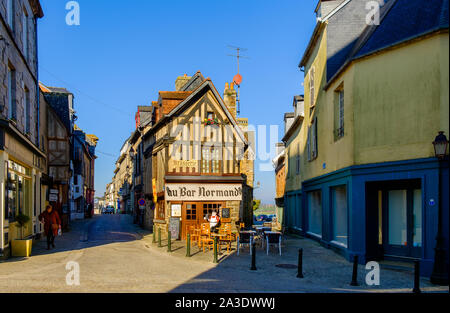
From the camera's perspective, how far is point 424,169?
11.0 m

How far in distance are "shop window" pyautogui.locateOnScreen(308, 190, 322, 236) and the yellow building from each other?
2724mm

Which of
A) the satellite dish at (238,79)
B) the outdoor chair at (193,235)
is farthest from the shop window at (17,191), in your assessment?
the satellite dish at (238,79)

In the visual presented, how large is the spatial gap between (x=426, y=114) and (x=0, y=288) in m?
10.8

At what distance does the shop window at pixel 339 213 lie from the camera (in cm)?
1524

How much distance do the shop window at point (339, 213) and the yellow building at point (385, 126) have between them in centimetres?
4

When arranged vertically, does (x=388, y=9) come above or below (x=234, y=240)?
above

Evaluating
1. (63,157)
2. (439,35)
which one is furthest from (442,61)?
(63,157)

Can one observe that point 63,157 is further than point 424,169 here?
Yes

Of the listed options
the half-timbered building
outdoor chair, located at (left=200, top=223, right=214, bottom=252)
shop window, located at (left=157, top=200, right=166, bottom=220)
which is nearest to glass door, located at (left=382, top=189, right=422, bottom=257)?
outdoor chair, located at (left=200, top=223, right=214, bottom=252)

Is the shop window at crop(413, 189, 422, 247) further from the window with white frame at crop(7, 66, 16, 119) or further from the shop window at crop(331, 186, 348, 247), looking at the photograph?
the window with white frame at crop(7, 66, 16, 119)

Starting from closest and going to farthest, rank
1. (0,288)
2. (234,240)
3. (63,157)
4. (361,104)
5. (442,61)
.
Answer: (0,288), (442,61), (361,104), (234,240), (63,157)

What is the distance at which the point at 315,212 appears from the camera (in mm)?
20516

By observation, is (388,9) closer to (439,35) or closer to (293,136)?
(439,35)

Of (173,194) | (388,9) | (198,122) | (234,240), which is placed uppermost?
(388,9)
